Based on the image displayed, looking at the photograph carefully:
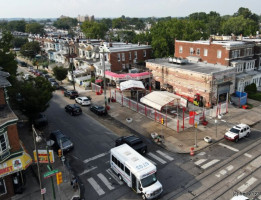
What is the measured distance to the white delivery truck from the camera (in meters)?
18.7

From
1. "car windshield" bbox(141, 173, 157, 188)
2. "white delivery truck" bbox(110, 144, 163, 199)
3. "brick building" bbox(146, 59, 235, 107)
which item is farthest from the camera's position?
"brick building" bbox(146, 59, 235, 107)

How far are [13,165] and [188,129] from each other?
20944 millimetres

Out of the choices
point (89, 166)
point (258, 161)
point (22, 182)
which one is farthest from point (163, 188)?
point (22, 182)

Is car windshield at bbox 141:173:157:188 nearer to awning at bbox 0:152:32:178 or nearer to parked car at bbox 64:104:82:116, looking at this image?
awning at bbox 0:152:32:178

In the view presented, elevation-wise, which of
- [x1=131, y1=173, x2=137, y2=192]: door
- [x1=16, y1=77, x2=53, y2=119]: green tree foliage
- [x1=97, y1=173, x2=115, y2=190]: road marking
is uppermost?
[x1=16, y1=77, x2=53, y2=119]: green tree foliage

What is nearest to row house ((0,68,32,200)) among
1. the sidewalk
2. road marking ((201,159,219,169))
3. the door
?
the door

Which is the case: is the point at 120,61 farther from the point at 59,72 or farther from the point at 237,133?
the point at 237,133

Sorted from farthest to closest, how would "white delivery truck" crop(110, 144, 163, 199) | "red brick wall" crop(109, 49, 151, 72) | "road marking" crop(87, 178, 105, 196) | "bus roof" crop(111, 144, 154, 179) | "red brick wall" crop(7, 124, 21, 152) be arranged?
"red brick wall" crop(109, 49, 151, 72)
"road marking" crop(87, 178, 105, 196)
"red brick wall" crop(7, 124, 21, 152)
"bus roof" crop(111, 144, 154, 179)
"white delivery truck" crop(110, 144, 163, 199)

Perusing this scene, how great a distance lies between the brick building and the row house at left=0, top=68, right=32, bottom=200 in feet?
92.3

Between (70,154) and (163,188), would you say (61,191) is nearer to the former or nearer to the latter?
(70,154)

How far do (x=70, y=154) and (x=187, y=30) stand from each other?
51991mm

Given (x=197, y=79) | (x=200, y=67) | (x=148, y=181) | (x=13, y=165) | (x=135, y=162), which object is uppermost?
(x=200, y=67)

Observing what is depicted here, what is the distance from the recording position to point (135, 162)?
2000 centimetres

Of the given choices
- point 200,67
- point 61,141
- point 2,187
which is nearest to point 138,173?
point 61,141
